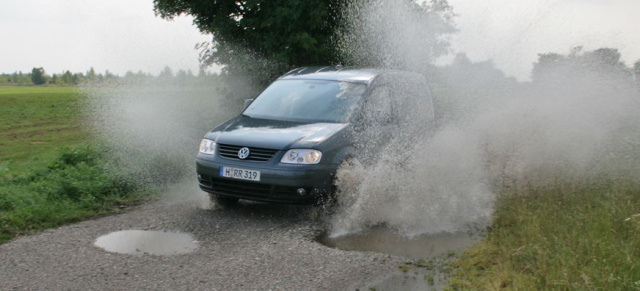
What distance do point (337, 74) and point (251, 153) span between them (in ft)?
7.60

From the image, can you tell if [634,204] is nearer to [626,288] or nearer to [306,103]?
[626,288]

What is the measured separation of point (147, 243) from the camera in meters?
6.80

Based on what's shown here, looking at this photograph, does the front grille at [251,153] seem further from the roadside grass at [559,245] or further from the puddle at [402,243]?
the roadside grass at [559,245]

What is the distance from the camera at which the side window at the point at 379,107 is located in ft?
27.7

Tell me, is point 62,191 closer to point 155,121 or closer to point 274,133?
point 274,133

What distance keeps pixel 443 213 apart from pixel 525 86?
6.89m

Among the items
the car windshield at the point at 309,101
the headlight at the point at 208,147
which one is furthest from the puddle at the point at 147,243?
the car windshield at the point at 309,101

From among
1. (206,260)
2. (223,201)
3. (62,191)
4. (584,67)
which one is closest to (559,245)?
(206,260)

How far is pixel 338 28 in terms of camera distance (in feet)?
59.7

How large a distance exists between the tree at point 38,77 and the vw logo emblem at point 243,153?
176ft

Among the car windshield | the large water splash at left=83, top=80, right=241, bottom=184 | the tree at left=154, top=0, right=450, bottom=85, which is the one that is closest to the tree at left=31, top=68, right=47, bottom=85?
the large water splash at left=83, top=80, right=241, bottom=184

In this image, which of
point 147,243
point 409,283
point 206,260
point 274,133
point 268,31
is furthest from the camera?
point 268,31

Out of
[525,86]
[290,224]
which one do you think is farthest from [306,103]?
[525,86]

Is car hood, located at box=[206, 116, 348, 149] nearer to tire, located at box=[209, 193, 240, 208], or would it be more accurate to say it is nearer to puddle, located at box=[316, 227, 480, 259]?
tire, located at box=[209, 193, 240, 208]
